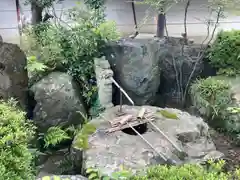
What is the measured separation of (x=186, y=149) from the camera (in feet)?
16.1

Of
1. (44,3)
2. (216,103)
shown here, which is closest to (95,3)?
(44,3)

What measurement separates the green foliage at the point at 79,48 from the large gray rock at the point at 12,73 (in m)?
0.91

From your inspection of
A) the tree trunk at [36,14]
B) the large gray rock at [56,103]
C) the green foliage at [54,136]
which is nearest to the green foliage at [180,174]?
the green foliage at [54,136]

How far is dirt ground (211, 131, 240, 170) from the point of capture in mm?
5543

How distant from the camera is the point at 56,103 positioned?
5988 mm

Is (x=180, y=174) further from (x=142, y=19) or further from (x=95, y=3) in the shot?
(x=142, y=19)

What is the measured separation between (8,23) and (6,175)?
28.3 feet

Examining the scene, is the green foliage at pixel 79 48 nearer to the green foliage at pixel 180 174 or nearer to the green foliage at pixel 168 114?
the green foliage at pixel 168 114

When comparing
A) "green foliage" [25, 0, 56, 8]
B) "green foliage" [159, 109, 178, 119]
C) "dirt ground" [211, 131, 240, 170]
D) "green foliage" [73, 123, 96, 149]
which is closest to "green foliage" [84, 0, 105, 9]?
"green foliage" [25, 0, 56, 8]

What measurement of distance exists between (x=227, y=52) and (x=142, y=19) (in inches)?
122

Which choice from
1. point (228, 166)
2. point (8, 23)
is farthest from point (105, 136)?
point (8, 23)

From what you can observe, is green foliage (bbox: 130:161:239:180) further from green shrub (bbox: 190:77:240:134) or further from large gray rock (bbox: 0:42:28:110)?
green shrub (bbox: 190:77:240:134)

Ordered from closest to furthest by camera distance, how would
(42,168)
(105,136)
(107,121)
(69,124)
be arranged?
1. (105,136)
2. (107,121)
3. (42,168)
4. (69,124)

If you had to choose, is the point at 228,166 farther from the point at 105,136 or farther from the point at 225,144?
the point at 105,136
